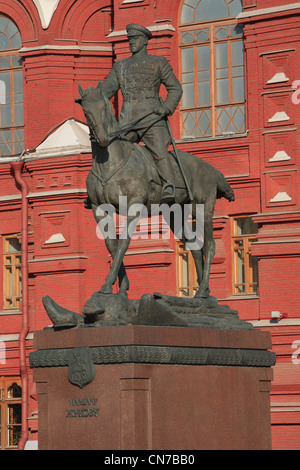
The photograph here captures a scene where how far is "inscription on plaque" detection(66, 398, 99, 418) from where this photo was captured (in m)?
14.0

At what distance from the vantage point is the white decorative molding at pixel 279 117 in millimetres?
24516

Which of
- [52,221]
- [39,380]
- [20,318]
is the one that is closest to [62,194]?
[52,221]

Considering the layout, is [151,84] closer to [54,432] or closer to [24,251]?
[54,432]

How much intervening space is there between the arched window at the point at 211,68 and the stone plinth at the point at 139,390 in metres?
10.6

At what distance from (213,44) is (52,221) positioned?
4.57 metres

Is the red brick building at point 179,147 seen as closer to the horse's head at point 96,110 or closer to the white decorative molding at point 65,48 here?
the white decorative molding at point 65,48

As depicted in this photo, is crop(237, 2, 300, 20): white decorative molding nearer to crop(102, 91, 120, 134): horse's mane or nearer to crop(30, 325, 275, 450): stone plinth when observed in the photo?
crop(102, 91, 120, 134): horse's mane

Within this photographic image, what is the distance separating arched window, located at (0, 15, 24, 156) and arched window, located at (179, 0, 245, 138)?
3768 mm

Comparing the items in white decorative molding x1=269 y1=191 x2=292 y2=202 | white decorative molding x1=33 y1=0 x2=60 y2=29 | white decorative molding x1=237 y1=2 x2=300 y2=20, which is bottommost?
white decorative molding x1=269 y1=191 x2=292 y2=202

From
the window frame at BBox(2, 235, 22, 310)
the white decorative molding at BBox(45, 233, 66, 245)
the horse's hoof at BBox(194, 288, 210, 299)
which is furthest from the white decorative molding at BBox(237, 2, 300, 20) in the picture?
the horse's hoof at BBox(194, 288, 210, 299)

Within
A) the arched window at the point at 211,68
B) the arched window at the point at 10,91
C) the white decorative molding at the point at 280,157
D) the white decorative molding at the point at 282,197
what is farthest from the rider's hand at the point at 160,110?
the arched window at the point at 10,91

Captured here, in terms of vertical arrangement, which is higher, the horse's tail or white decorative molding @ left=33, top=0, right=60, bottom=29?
white decorative molding @ left=33, top=0, right=60, bottom=29

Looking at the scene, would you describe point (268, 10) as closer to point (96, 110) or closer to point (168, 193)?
point (168, 193)
